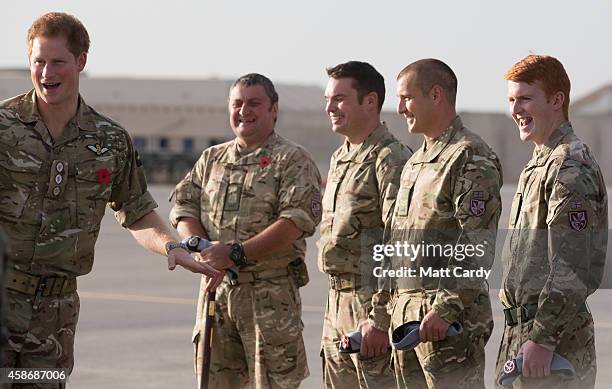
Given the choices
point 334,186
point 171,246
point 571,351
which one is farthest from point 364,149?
point 571,351

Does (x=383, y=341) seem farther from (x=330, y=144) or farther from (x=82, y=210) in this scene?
(x=330, y=144)

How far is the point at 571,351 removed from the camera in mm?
5668

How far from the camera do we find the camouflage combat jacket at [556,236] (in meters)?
5.55

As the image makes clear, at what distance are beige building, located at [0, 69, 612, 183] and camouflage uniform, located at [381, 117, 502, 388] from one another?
5833 cm

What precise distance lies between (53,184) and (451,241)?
68.0 inches

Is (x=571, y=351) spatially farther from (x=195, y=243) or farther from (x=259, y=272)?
(x=259, y=272)

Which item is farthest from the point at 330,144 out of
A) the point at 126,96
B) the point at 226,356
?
the point at 226,356

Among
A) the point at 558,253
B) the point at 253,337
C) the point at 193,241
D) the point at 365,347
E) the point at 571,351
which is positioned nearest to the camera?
the point at 558,253

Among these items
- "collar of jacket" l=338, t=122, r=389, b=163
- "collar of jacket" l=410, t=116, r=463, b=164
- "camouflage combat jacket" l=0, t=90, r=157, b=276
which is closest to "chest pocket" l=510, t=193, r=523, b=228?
"collar of jacket" l=410, t=116, r=463, b=164

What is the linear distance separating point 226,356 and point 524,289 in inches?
91.6

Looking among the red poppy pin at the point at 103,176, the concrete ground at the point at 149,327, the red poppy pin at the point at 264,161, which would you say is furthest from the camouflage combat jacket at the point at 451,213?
the concrete ground at the point at 149,327

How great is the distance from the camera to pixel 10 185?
5.92 metres

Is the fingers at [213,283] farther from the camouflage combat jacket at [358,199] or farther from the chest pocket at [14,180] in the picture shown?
the chest pocket at [14,180]

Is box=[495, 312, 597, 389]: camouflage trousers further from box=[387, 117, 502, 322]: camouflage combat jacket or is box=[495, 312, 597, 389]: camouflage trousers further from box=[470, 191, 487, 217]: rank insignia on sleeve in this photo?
box=[470, 191, 487, 217]: rank insignia on sleeve
